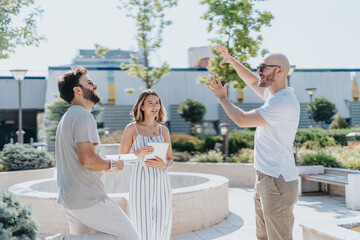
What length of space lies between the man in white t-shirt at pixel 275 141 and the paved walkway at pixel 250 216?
1529mm

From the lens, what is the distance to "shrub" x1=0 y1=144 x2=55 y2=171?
1106 centimetres

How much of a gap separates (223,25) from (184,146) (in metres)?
5.44

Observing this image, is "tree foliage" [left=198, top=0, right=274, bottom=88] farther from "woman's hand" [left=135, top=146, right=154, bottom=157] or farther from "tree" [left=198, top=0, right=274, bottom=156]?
"woman's hand" [left=135, top=146, right=154, bottom=157]

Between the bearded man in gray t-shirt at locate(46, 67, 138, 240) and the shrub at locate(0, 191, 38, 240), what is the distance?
0.33 metres

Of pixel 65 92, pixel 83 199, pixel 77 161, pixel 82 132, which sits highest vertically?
pixel 65 92

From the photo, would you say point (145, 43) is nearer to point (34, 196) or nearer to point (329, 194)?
point (329, 194)

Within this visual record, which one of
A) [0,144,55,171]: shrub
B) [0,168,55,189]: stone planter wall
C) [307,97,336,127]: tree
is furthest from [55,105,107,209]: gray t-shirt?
[307,97,336,127]: tree

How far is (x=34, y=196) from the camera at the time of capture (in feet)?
17.8

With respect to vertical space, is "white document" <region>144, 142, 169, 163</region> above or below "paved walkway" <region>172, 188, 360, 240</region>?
above

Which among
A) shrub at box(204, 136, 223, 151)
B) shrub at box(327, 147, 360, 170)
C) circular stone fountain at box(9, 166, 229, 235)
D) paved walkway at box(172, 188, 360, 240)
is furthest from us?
shrub at box(204, 136, 223, 151)

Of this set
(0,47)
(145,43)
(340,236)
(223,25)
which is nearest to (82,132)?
(340,236)

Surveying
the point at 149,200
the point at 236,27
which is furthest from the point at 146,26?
the point at 149,200

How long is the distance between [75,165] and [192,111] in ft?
80.0

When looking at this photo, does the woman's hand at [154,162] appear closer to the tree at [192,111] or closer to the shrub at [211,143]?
the shrub at [211,143]
